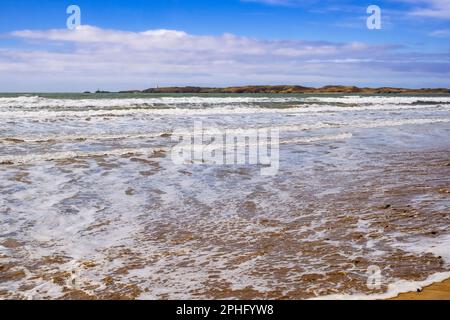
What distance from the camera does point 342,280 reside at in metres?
3.59

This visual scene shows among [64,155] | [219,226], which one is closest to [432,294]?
[219,226]

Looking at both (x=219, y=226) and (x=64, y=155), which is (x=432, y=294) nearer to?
(x=219, y=226)

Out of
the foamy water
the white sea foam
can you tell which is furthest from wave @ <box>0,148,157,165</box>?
the white sea foam

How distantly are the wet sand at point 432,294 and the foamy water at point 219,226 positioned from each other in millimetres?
103

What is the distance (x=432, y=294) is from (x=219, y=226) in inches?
99.9

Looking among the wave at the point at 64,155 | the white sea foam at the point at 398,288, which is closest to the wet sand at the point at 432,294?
the white sea foam at the point at 398,288

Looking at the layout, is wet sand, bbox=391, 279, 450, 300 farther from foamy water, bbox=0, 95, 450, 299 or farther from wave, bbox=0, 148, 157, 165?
wave, bbox=0, 148, 157, 165

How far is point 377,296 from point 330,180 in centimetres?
463

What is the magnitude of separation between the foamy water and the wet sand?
10cm

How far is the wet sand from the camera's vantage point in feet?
10.4

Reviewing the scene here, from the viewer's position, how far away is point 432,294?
3.23 m

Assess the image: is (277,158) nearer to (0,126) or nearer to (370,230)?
(370,230)

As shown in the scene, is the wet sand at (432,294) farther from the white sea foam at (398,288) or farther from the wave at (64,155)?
the wave at (64,155)

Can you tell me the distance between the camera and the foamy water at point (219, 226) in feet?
11.8
